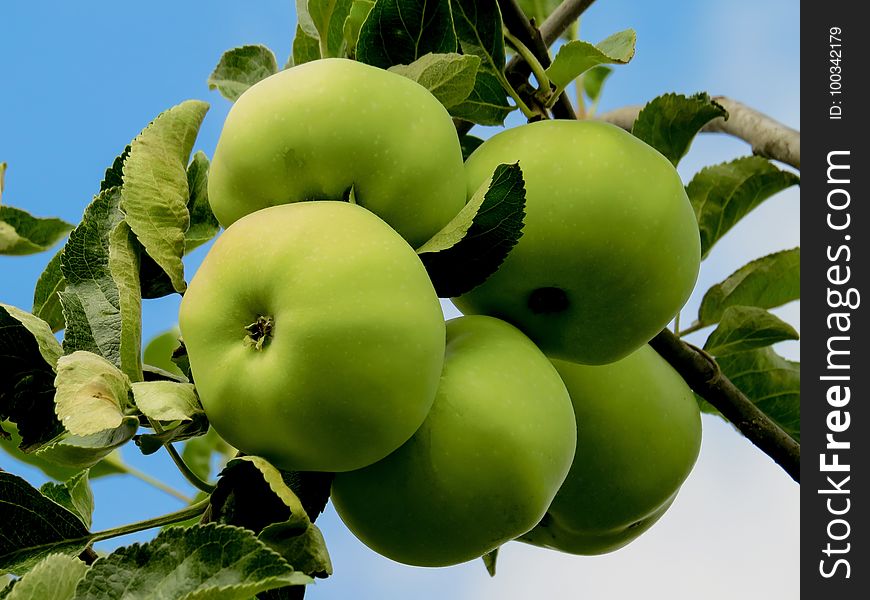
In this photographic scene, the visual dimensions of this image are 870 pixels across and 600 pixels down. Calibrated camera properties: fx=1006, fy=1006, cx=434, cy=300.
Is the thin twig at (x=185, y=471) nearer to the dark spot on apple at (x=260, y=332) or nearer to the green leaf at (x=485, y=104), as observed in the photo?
the dark spot on apple at (x=260, y=332)

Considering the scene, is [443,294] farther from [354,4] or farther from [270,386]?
[354,4]

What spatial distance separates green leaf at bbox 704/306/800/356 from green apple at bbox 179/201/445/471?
0.67 meters

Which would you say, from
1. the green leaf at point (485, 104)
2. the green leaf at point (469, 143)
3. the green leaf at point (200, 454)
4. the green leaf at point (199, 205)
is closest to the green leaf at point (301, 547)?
the green leaf at point (199, 205)

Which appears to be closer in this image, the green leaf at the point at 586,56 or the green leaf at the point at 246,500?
the green leaf at the point at 246,500

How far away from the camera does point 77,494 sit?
3.09ft

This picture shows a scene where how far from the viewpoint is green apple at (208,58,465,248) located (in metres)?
0.78

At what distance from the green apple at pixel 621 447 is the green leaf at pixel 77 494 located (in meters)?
0.47

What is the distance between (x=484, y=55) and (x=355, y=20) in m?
0.13

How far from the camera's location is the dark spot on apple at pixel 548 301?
0.91 m

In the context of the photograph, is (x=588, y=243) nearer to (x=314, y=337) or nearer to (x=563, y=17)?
(x=314, y=337)

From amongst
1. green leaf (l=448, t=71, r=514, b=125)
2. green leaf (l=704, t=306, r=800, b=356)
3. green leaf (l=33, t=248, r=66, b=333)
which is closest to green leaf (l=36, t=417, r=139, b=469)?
green leaf (l=33, t=248, r=66, b=333)

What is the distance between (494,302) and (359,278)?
0.84 feet

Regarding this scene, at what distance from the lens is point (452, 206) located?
0.84 meters

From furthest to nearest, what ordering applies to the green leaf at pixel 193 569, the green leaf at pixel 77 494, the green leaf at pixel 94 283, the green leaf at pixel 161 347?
the green leaf at pixel 161 347 < the green leaf at pixel 77 494 < the green leaf at pixel 94 283 < the green leaf at pixel 193 569
